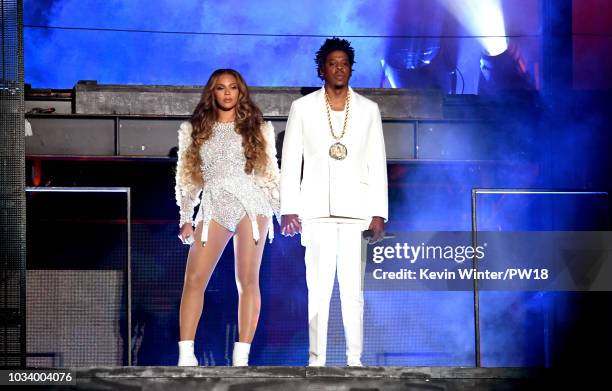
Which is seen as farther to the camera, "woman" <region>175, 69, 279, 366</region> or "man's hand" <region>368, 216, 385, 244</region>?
"man's hand" <region>368, 216, 385, 244</region>

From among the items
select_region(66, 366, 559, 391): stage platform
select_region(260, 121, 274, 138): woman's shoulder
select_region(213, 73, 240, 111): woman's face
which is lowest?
select_region(66, 366, 559, 391): stage platform

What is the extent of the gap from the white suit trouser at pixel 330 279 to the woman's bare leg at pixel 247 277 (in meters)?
0.30

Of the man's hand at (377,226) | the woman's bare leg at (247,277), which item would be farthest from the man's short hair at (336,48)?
the woman's bare leg at (247,277)

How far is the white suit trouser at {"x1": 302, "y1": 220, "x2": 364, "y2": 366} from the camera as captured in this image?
5625 millimetres

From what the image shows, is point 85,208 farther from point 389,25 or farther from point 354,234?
point 389,25

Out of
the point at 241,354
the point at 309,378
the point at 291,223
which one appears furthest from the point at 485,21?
the point at 309,378

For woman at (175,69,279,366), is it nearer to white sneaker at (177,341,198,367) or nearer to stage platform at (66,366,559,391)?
white sneaker at (177,341,198,367)

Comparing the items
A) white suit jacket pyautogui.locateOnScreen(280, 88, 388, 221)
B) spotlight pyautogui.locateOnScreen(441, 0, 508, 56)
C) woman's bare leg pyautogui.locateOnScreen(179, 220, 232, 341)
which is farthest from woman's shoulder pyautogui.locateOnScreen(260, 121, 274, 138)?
spotlight pyautogui.locateOnScreen(441, 0, 508, 56)

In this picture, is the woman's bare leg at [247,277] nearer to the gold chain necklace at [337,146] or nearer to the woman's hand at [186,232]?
the woman's hand at [186,232]

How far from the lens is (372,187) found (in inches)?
228

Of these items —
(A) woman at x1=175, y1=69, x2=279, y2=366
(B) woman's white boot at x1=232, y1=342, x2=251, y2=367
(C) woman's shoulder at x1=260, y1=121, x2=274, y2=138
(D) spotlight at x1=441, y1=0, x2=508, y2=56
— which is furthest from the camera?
Result: (D) spotlight at x1=441, y1=0, x2=508, y2=56

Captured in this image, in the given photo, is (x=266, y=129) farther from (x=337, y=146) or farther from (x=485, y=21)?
(x=485, y=21)

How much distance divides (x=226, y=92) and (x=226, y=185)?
54 centimetres

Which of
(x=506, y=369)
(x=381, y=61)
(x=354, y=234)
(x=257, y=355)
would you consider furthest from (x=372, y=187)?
(x=381, y=61)
